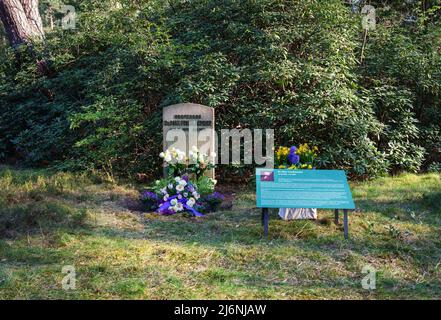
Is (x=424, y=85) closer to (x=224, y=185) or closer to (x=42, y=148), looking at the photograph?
(x=224, y=185)

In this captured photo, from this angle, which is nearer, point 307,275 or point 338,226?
Result: point 307,275

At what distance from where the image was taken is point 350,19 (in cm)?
939

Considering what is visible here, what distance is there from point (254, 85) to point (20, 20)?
6.63m

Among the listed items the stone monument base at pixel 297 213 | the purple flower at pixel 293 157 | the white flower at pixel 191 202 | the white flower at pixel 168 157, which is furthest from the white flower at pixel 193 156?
the stone monument base at pixel 297 213

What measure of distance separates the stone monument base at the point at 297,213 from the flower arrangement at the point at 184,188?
1225mm

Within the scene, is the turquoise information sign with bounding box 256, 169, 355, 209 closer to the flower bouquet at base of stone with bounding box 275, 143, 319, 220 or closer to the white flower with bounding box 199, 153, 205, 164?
the flower bouquet at base of stone with bounding box 275, 143, 319, 220

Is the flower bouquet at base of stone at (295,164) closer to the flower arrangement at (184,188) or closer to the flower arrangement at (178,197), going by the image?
the flower arrangement at (184,188)

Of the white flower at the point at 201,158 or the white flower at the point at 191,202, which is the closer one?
the white flower at the point at 191,202

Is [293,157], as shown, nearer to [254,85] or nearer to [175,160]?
[175,160]

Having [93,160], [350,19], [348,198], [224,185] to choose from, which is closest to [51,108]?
[93,160]

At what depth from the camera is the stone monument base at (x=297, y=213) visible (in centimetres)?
599

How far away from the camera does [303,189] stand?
5539mm

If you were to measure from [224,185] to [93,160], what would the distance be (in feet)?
8.64

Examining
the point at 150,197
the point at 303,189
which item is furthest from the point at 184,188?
the point at 303,189
